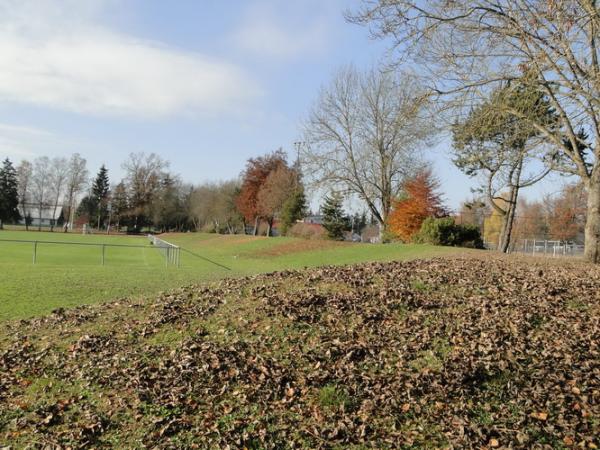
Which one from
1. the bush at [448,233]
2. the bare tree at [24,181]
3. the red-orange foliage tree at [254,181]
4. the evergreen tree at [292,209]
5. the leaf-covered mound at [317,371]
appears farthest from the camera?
the bare tree at [24,181]

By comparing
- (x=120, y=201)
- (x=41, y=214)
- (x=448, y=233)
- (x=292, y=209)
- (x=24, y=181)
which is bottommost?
(x=448, y=233)

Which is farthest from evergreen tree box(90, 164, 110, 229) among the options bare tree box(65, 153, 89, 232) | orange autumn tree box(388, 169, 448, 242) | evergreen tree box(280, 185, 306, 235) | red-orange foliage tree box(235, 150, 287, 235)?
orange autumn tree box(388, 169, 448, 242)

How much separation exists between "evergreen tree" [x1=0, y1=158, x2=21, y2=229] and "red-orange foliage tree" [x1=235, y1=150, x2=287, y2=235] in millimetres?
38327

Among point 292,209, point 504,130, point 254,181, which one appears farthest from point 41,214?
point 504,130

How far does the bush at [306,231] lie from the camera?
139 ft

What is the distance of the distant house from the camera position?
272ft

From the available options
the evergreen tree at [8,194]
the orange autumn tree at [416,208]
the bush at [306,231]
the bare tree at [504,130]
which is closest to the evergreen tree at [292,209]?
the bush at [306,231]

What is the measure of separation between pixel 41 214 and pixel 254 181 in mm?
45632

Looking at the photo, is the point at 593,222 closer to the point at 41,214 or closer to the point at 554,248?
the point at 554,248

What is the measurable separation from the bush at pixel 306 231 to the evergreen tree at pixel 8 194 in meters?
50.9

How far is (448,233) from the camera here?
82.4ft

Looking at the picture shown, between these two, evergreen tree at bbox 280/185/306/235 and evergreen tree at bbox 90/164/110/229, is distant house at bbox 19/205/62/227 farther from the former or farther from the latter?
evergreen tree at bbox 280/185/306/235

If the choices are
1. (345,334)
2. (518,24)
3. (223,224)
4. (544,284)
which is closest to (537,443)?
(345,334)

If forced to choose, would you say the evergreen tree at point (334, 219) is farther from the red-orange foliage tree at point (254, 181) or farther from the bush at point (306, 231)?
the red-orange foliage tree at point (254, 181)
